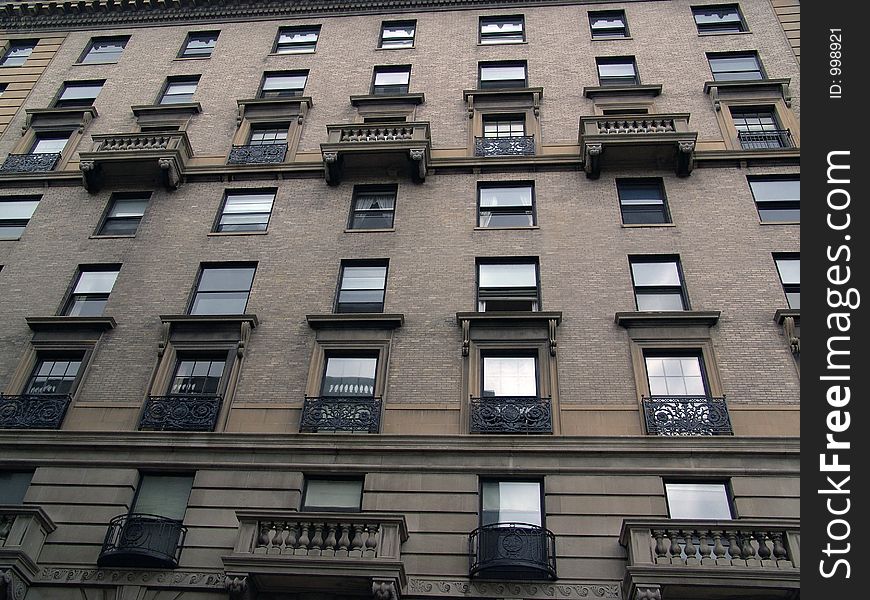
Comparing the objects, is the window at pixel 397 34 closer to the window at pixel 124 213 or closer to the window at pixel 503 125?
the window at pixel 503 125

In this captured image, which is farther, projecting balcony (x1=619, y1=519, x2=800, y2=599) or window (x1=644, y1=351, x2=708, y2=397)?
window (x1=644, y1=351, x2=708, y2=397)

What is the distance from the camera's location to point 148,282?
846 inches

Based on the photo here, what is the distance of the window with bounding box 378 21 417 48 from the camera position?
30.2 m

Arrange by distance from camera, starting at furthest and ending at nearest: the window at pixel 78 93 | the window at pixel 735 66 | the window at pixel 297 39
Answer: the window at pixel 297 39
the window at pixel 78 93
the window at pixel 735 66

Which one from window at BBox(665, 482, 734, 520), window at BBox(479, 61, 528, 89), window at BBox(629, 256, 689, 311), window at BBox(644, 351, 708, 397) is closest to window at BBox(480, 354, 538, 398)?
window at BBox(644, 351, 708, 397)

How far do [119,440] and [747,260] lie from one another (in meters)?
16.3

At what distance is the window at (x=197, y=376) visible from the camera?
18.9m

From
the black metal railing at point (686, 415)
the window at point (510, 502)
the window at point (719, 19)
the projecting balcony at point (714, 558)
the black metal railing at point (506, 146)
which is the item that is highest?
the window at point (719, 19)

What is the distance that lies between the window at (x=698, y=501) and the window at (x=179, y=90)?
22406 millimetres

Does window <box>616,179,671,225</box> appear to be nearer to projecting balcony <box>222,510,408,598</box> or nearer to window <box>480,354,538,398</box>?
window <box>480,354,538,398</box>

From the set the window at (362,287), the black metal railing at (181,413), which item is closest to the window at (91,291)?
the black metal railing at (181,413)

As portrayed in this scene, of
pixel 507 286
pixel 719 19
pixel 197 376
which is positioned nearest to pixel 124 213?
pixel 197 376

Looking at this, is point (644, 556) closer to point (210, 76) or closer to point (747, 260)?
point (747, 260)

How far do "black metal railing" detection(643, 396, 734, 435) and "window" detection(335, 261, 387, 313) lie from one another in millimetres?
7438
